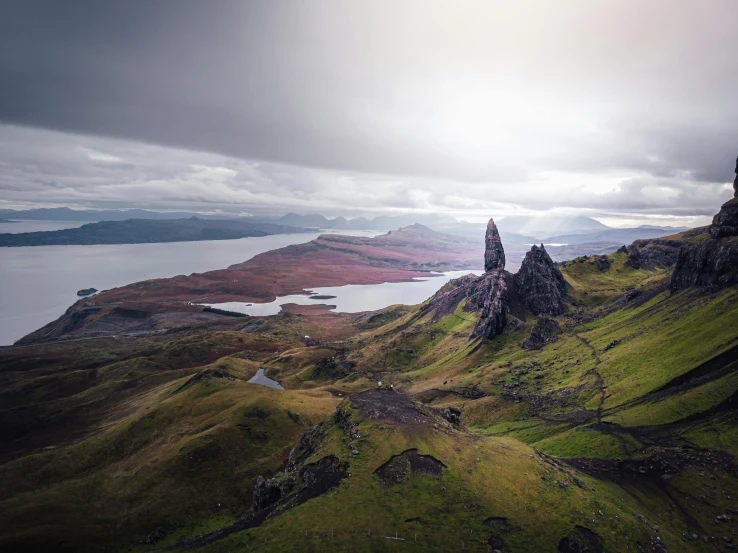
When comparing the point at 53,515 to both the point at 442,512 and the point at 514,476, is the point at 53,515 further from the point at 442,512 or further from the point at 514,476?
the point at 514,476

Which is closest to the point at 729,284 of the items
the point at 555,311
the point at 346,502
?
the point at 555,311

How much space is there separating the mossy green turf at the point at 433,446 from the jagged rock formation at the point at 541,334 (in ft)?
14.3

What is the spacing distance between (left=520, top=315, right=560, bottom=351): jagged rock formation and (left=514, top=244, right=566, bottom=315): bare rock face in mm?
26867

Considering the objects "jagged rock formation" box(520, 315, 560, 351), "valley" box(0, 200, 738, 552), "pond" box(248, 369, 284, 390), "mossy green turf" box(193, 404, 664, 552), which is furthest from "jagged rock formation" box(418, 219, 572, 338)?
"mossy green turf" box(193, 404, 664, 552)

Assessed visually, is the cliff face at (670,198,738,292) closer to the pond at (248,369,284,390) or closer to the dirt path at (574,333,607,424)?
the dirt path at (574,333,607,424)

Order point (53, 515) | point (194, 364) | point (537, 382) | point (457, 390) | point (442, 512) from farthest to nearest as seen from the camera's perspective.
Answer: point (194, 364) < point (457, 390) < point (537, 382) < point (53, 515) < point (442, 512)

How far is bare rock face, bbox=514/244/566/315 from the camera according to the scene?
183000 millimetres

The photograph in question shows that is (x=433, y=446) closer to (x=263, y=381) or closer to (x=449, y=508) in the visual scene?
(x=449, y=508)

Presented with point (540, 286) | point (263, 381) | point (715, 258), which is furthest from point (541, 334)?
point (263, 381)

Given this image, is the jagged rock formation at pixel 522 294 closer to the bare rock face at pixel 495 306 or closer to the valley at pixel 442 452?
the bare rock face at pixel 495 306

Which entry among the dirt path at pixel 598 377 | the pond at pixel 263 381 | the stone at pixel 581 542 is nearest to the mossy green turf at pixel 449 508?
the stone at pixel 581 542

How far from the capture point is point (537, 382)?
11900cm

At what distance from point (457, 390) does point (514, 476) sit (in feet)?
244

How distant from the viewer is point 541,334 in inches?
5960
